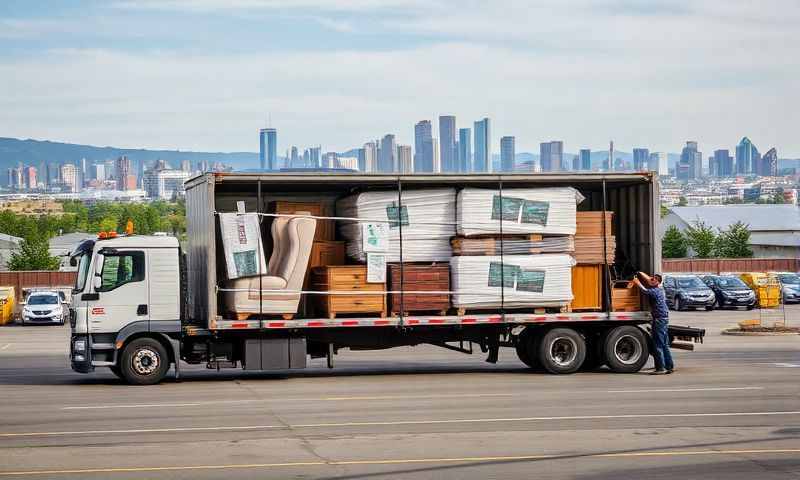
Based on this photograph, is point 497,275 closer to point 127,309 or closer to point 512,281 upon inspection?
point 512,281

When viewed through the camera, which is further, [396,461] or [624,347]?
[624,347]

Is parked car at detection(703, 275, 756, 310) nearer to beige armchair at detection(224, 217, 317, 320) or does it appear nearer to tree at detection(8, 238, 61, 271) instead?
beige armchair at detection(224, 217, 317, 320)

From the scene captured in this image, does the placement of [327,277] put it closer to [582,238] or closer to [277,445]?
[582,238]

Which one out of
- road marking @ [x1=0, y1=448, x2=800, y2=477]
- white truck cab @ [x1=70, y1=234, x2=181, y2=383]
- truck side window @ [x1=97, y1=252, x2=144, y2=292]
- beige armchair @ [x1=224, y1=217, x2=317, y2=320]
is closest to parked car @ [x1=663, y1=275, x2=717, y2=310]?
beige armchair @ [x1=224, y1=217, x2=317, y2=320]

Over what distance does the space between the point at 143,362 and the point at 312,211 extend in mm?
4149

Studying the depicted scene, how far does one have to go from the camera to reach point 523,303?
2281 cm

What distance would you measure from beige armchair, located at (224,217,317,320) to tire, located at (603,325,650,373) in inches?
237

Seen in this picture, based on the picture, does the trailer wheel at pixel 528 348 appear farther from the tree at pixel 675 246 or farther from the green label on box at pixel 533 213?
the tree at pixel 675 246

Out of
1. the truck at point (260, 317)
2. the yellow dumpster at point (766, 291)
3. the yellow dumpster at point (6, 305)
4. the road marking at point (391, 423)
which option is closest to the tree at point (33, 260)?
the yellow dumpster at point (6, 305)

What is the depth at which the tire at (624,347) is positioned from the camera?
2320 centimetres

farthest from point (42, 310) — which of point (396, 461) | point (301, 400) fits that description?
point (396, 461)

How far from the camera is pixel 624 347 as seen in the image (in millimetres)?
23422

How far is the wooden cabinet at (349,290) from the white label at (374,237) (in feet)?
1.29

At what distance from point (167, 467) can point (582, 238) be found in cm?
1199
